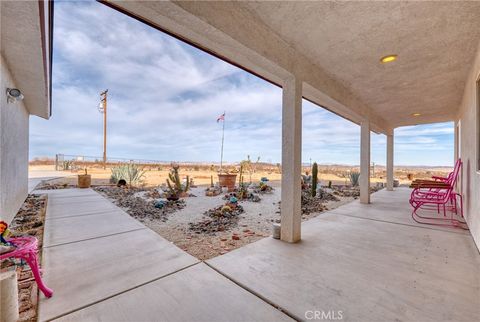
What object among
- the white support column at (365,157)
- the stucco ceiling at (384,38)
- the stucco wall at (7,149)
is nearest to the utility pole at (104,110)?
the stucco wall at (7,149)

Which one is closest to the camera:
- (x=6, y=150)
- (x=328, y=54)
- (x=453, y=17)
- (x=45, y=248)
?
(x=453, y=17)

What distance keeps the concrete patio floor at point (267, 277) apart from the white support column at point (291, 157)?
270 mm

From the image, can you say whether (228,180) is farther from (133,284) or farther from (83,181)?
(133,284)

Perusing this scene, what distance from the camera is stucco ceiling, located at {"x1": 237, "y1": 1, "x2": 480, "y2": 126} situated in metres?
1.92

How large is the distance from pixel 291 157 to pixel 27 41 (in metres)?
3.52

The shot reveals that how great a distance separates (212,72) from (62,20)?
7.85 meters

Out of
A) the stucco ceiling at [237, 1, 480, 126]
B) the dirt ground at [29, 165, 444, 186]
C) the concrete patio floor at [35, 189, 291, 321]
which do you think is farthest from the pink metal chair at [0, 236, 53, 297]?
the dirt ground at [29, 165, 444, 186]

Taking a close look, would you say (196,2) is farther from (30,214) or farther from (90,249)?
(30,214)

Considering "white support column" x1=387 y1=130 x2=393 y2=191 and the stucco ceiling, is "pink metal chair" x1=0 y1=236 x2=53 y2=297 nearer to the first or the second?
the stucco ceiling

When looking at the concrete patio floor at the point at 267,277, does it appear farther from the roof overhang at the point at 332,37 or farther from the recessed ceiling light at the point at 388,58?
the recessed ceiling light at the point at 388,58

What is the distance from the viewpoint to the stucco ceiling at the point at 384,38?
192 centimetres

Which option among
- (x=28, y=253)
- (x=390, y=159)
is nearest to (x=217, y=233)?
(x=28, y=253)

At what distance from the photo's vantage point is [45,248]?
2393mm

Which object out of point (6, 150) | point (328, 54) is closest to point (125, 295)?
point (6, 150)
